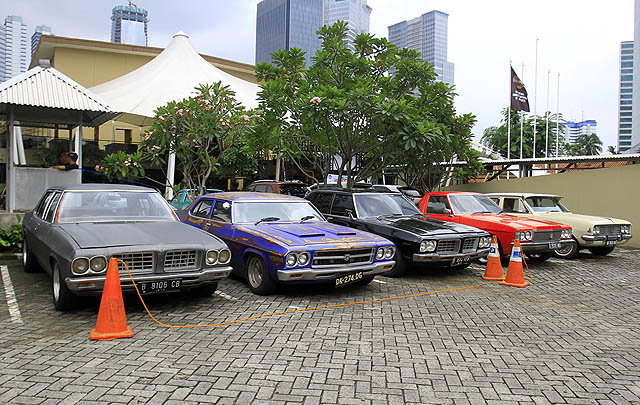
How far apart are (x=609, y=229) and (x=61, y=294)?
11483 millimetres

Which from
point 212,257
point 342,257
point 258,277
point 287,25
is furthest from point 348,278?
point 287,25

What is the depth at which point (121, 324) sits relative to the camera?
15.9 ft

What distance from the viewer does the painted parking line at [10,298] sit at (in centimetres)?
546

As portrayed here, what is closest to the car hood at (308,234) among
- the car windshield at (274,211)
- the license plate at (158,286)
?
the car windshield at (274,211)

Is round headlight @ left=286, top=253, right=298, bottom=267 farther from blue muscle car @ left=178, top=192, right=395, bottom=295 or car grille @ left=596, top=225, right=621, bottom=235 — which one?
car grille @ left=596, top=225, right=621, bottom=235

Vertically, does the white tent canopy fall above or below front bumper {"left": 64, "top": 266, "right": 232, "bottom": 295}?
above

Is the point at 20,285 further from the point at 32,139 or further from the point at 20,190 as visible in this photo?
the point at 32,139

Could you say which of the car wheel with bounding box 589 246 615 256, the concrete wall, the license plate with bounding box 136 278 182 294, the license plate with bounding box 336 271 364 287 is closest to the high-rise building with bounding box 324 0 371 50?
the concrete wall

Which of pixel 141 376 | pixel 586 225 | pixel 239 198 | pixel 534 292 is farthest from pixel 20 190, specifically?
pixel 586 225

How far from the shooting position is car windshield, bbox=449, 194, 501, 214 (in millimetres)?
10719

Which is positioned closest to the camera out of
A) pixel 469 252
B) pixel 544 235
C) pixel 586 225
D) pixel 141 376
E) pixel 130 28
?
pixel 141 376

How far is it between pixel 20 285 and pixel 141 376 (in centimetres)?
433

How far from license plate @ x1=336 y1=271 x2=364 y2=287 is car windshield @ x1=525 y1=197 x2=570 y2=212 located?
7248mm

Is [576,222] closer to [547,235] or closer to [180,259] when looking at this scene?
[547,235]
